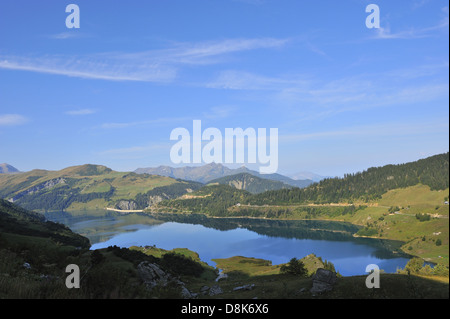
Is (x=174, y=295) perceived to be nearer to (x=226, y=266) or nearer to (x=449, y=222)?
(x=449, y=222)

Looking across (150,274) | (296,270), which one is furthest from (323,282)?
(296,270)

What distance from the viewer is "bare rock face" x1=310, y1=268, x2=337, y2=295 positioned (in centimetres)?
2947

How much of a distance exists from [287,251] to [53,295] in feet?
579

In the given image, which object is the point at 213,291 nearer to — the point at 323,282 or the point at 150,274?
the point at 150,274

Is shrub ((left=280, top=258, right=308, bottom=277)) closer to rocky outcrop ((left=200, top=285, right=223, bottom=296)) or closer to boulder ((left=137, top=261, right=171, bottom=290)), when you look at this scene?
rocky outcrop ((left=200, top=285, right=223, bottom=296))

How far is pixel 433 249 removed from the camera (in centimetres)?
14738

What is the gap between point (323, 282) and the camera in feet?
100

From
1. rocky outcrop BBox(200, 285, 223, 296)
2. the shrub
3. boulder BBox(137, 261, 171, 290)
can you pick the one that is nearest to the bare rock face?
rocky outcrop BBox(200, 285, 223, 296)

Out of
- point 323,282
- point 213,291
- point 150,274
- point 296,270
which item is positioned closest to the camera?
point 323,282

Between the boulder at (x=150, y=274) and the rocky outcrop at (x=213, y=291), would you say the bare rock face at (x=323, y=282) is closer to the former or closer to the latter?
the rocky outcrop at (x=213, y=291)

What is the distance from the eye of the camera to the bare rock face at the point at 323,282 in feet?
96.7

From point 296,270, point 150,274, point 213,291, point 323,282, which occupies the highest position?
point 323,282

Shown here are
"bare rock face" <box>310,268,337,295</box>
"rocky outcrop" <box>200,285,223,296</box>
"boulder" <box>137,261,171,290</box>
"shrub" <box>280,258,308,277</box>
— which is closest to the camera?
"bare rock face" <box>310,268,337,295</box>
